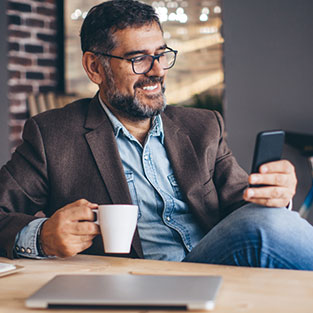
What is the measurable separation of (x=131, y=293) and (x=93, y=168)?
848 mm

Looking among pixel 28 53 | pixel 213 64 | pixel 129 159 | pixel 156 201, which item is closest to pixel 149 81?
pixel 129 159

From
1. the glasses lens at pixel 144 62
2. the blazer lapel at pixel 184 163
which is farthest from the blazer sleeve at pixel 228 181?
the glasses lens at pixel 144 62

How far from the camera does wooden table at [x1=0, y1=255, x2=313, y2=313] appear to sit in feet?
2.82

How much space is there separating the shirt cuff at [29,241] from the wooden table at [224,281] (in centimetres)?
3

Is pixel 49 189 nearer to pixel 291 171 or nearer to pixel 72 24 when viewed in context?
pixel 291 171

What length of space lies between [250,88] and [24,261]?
2.61m

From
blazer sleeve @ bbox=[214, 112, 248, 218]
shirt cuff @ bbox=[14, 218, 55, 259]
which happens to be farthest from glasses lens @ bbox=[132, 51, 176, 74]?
shirt cuff @ bbox=[14, 218, 55, 259]

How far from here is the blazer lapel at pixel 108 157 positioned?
164cm

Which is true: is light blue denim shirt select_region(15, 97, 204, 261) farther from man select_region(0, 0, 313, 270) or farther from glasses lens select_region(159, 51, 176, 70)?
glasses lens select_region(159, 51, 176, 70)

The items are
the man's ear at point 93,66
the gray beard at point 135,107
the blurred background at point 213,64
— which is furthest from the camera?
the blurred background at point 213,64

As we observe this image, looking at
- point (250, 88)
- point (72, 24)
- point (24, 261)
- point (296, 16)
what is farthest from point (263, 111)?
point (24, 261)

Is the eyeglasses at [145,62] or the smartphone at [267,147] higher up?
the eyeglasses at [145,62]

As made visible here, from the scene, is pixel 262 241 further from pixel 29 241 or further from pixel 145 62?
pixel 145 62

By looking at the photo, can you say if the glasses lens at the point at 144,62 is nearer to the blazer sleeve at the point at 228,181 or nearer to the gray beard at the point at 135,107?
the gray beard at the point at 135,107
